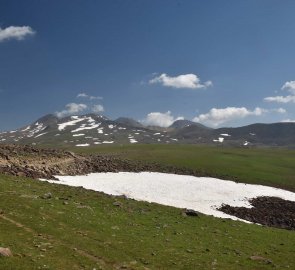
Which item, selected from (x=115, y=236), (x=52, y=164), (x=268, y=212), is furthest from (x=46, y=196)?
(x=268, y=212)

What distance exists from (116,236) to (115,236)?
74 mm

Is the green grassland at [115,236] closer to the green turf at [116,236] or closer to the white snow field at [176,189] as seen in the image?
the green turf at [116,236]

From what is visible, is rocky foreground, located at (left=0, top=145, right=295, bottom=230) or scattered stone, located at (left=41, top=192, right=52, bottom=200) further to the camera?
rocky foreground, located at (left=0, top=145, right=295, bottom=230)

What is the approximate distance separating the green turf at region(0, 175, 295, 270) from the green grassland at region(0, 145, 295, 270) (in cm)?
5

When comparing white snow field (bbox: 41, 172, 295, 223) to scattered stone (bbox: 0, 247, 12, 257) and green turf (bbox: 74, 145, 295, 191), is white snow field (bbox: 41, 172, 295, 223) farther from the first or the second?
scattered stone (bbox: 0, 247, 12, 257)

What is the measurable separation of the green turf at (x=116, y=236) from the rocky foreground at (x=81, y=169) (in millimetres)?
14518

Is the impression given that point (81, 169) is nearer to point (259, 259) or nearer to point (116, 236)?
point (116, 236)

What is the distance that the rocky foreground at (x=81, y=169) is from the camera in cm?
5575

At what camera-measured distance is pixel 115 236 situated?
28672mm

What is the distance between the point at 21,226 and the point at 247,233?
A: 20.1 metres

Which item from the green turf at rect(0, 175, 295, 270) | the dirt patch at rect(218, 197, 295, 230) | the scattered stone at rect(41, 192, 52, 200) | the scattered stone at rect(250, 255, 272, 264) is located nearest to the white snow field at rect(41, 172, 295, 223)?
the dirt patch at rect(218, 197, 295, 230)

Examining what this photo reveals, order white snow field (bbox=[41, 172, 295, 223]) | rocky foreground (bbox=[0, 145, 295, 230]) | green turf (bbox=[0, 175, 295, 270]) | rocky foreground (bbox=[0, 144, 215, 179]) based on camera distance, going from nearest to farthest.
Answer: green turf (bbox=[0, 175, 295, 270]), rocky foreground (bbox=[0, 144, 215, 179]), rocky foreground (bbox=[0, 145, 295, 230]), white snow field (bbox=[41, 172, 295, 223])

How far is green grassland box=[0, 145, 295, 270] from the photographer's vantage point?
2372 cm

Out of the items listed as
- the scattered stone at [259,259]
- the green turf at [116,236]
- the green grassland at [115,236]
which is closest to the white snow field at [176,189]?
the green grassland at [115,236]
